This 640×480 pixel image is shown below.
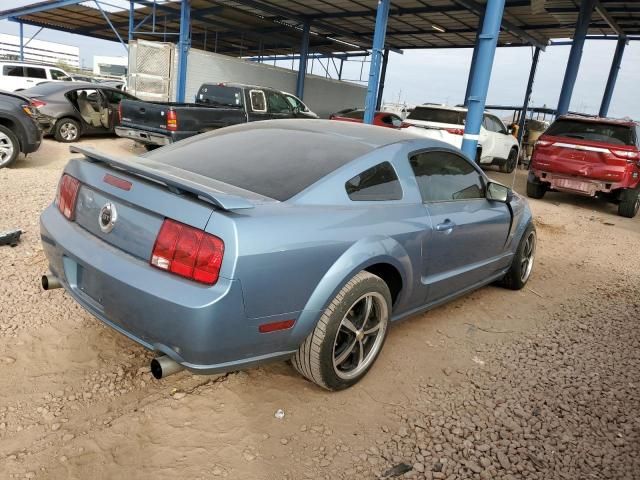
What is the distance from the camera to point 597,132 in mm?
9102

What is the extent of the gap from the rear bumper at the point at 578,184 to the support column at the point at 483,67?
1.64 m

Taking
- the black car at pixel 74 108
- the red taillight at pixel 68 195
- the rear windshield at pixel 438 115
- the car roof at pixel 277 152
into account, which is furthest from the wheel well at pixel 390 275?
the black car at pixel 74 108

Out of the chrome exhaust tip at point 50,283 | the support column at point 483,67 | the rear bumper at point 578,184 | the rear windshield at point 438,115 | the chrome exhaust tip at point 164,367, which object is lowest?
the chrome exhaust tip at point 164,367

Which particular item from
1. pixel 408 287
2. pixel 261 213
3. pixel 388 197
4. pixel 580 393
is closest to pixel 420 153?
pixel 388 197

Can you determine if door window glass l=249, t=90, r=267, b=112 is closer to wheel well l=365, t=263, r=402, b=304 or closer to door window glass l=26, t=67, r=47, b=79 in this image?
wheel well l=365, t=263, r=402, b=304

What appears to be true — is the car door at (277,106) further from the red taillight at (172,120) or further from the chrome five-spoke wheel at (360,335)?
the chrome five-spoke wheel at (360,335)

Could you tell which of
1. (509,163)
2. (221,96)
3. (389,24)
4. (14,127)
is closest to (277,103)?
(221,96)

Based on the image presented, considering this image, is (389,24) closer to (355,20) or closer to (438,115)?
(355,20)

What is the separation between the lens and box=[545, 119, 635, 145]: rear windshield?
8914mm

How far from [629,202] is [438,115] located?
4.72 metres

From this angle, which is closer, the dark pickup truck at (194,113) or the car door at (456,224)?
the car door at (456,224)

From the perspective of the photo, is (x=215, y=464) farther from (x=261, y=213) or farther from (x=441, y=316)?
(x=441, y=316)

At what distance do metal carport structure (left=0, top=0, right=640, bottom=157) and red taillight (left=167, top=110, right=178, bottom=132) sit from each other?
17.2ft

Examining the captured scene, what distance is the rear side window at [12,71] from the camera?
15.8 metres
